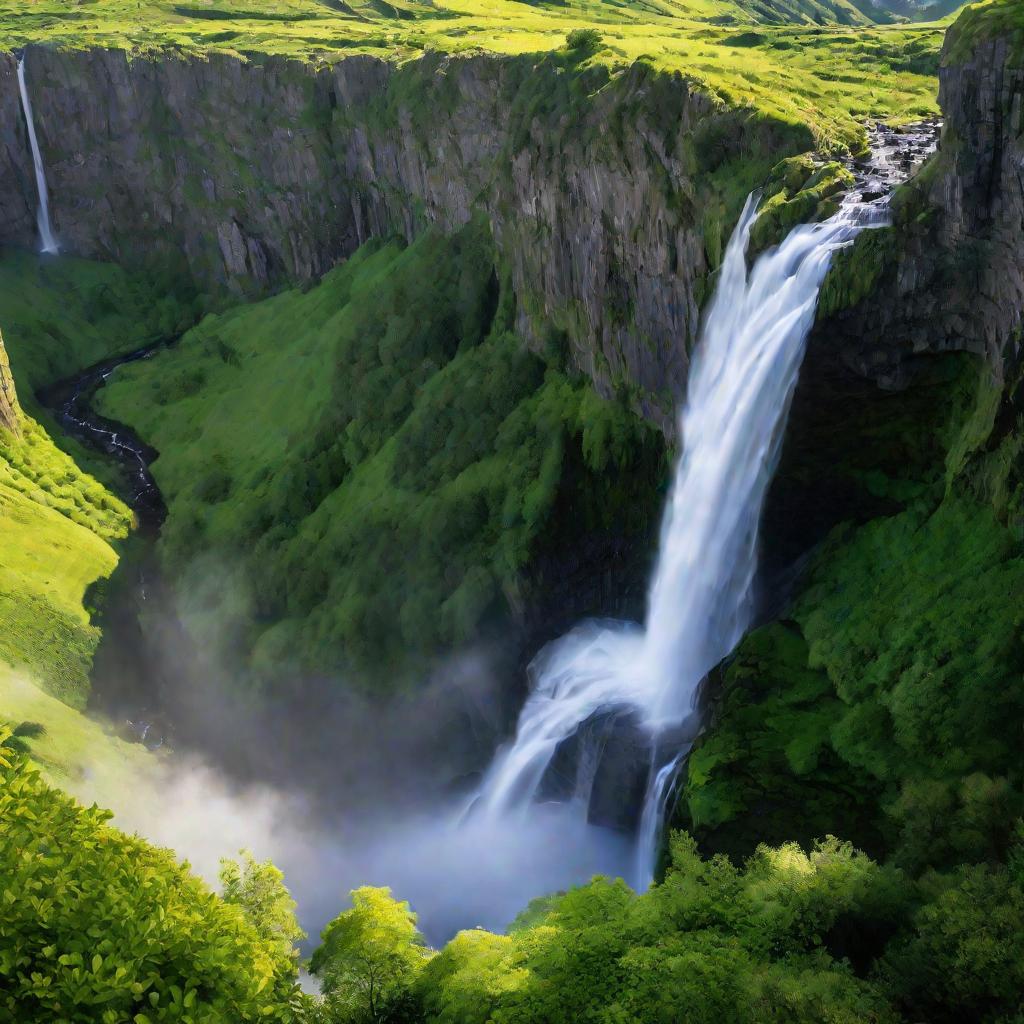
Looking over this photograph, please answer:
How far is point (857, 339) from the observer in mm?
38531

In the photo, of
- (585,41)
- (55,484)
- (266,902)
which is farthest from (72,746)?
(585,41)

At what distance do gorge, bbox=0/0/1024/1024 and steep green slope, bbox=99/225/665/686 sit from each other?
1.02 feet

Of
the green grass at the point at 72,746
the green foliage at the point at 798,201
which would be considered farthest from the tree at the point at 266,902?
the green grass at the point at 72,746

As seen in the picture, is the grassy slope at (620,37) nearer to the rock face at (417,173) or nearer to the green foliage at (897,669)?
the rock face at (417,173)

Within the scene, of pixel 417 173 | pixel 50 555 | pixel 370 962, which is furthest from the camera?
pixel 417 173

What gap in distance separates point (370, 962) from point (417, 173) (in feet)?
242

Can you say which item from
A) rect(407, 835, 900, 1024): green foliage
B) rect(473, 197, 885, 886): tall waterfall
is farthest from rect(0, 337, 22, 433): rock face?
rect(407, 835, 900, 1024): green foliage

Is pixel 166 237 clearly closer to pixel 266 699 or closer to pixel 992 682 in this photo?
pixel 266 699

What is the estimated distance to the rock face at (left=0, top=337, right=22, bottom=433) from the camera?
3654 inches

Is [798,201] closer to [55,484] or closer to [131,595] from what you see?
[131,595]

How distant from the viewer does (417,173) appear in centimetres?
9044

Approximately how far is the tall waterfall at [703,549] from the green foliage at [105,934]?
20680 mm

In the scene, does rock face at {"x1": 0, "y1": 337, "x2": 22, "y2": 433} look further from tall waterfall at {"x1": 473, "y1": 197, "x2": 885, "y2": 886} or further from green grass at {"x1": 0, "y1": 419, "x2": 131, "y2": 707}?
tall waterfall at {"x1": 473, "y1": 197, "x2": 885, "y2": 886}

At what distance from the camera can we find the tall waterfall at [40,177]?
403 ft
